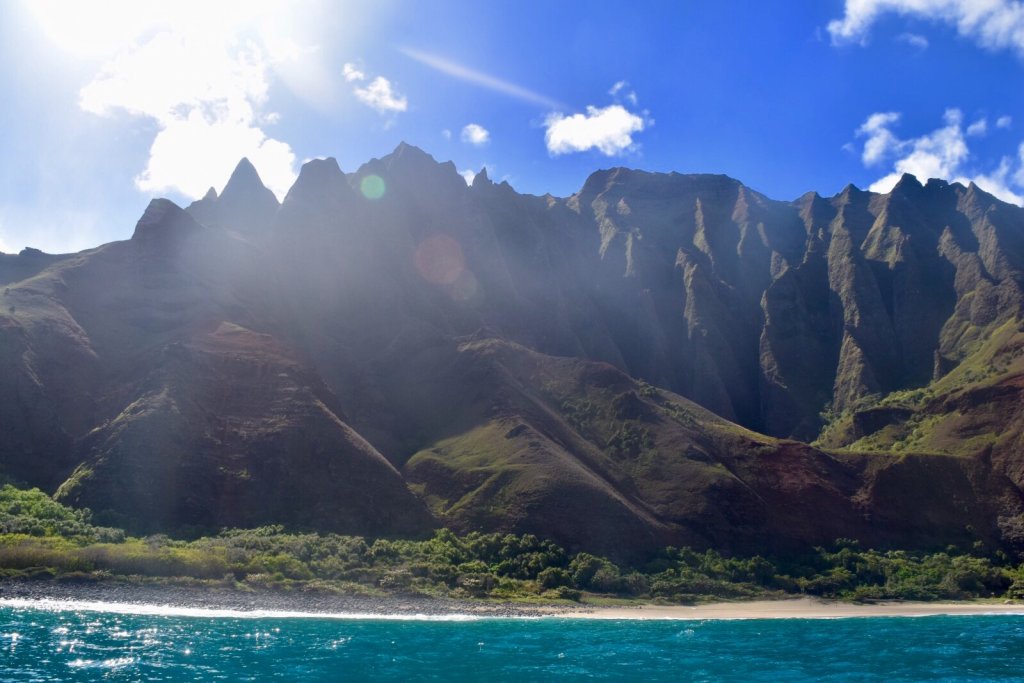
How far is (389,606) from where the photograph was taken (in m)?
73.9

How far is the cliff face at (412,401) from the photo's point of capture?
94.2 metres

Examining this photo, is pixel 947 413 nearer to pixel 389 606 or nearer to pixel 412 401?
pixel 412 401

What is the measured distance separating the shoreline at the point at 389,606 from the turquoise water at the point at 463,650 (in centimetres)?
271

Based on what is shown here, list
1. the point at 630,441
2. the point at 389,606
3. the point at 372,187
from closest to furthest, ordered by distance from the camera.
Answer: the point at 389,606 < the point at 630,441 < the point at 372,187

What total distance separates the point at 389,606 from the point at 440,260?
324ft

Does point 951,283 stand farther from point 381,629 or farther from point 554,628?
point 381,629

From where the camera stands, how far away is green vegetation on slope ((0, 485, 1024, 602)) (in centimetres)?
7238

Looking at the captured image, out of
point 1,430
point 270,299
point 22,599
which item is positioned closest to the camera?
point 22,599

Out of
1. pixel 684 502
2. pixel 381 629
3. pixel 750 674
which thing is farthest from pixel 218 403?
pixel 750 674

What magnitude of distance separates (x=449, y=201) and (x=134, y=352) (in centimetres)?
8784

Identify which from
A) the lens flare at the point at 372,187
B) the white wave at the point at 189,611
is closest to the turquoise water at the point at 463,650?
the white wave at the point at 189,611

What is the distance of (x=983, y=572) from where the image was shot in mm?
97188

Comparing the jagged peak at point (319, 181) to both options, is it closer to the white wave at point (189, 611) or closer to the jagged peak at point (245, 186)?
the jagged peak at point (245, 186)

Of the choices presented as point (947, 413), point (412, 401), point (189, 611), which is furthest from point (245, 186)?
point (947, 413)
